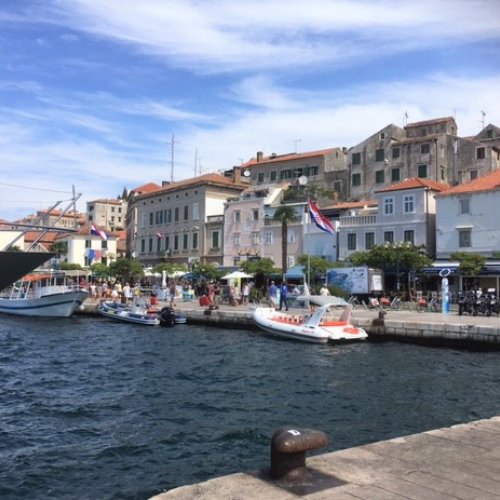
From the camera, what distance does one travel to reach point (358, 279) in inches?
1601

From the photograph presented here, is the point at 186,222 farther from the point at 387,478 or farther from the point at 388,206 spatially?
the point at 387,478

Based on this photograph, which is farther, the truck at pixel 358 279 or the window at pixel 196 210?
the window at pixel 196 210

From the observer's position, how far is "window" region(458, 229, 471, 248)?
43.4 meters

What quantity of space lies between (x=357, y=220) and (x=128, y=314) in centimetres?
2333

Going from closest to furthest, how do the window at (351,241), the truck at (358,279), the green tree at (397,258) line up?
1. the green tree at (397,258)
2. the truck at (358,279)
3. the window at (351,241)

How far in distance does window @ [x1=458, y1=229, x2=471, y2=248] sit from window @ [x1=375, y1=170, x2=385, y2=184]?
1487 cm

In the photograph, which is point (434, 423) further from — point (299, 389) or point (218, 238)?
point (218, 238)

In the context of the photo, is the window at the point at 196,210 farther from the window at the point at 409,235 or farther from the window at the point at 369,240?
the window at the point at 409,235

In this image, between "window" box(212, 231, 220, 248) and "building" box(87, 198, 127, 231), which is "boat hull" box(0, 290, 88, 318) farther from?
"building" box(87, 198, 127, 231)

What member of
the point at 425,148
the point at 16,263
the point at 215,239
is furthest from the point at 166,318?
the point at 215,239

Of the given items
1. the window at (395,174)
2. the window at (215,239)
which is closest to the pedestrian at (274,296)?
the window at (395,174)

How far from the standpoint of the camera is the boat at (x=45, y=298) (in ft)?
134

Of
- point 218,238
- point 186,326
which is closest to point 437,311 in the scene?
point 186,326

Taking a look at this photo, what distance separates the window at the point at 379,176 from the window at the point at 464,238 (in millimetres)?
14870
